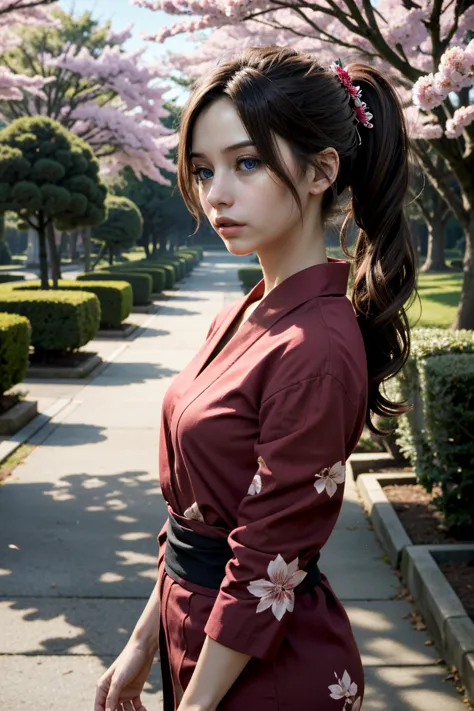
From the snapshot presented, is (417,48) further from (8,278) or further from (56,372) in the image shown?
(8,278)

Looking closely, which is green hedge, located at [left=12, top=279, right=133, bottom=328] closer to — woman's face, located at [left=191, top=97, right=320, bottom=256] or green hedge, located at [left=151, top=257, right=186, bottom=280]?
woman's face, located at [left=191, top=97, right=320, bottom=256]

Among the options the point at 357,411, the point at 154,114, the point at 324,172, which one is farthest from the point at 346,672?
the point at 154,114

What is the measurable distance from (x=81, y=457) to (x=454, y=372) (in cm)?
392

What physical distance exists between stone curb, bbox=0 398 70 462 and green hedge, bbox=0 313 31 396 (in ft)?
1.48

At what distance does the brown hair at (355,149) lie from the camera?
66.4 inches

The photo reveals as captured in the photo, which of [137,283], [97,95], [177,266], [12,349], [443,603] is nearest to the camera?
[443,603]

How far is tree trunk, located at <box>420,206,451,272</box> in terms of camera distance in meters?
35.7

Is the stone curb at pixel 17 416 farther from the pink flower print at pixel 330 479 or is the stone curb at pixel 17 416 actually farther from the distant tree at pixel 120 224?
the distant tree at pixel 120 224

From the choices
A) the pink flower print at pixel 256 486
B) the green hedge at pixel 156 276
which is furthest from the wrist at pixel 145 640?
the green hedge at pixel 156 276

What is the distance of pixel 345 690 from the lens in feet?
5.62

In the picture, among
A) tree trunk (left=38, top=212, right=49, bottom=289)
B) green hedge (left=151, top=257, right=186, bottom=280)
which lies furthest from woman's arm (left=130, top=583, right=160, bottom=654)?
green hedge (left=151, top=257, right=186, bottom=280)

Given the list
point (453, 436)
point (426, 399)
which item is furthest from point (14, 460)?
point (453, 436)

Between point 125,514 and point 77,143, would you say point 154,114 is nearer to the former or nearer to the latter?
point 77,143

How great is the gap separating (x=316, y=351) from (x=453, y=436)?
4.00 meters
